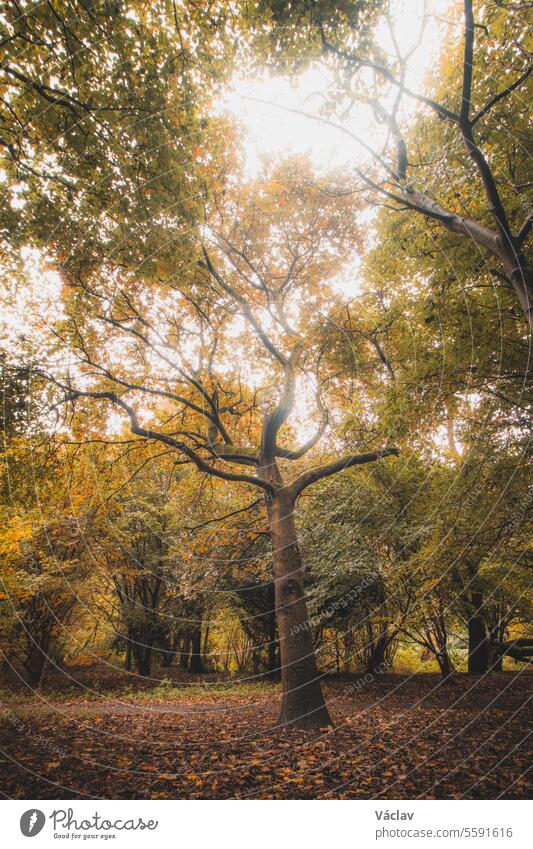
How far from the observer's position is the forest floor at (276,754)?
361cm

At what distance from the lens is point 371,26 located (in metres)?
3.99

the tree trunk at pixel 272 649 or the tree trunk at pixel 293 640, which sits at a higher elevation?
the tree trunk at pixel 293 640

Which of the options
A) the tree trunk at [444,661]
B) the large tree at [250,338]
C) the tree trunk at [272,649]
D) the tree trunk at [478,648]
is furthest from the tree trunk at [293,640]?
the tree trunk at [272,649]

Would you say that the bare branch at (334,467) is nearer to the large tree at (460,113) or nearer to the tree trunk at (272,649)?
the large tree at (460,113)

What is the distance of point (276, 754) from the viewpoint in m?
4.71

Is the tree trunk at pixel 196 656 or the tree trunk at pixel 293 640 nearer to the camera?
the tree trunk at pixel 293 640

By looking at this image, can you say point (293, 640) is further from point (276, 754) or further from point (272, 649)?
point (272, 649)

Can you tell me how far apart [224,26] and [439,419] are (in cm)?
601

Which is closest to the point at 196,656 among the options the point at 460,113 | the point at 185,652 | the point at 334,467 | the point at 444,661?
the point at 185,652

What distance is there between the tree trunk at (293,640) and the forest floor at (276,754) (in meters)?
0.34

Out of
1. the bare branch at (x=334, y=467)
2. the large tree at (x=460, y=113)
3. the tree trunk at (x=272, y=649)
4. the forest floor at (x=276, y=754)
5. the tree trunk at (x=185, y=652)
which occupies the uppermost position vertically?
the large tree at (x=460, y=113)

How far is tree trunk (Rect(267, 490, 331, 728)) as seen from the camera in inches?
242

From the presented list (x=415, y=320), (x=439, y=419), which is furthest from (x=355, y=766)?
(x=415, y=320)

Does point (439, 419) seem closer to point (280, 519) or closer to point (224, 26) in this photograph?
point (280, 519)
